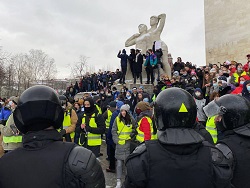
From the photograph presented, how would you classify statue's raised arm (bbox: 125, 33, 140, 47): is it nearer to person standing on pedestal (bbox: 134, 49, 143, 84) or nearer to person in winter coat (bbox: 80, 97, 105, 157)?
person standing on pedestal (bbox: 134, 49, 143, 84)

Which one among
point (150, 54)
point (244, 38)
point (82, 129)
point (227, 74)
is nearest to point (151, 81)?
point (150, 54)

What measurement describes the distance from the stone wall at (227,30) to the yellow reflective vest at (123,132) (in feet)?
44.5

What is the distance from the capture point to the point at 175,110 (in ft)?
6.15

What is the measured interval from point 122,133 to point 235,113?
138 inches

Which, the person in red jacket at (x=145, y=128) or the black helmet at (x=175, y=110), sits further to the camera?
the person in red jacket at (x=145, y=128)

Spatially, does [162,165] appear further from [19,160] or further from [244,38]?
[244,38]

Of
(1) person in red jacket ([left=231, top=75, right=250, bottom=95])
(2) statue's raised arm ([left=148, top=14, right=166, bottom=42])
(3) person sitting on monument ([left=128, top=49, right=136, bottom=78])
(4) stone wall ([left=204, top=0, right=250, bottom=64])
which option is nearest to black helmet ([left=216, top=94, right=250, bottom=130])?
(1) person in red jacket ([left=231, top=75, right=250, bottom=95])

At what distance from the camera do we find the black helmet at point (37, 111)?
1.83m

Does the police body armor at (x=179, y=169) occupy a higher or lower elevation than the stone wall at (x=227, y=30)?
lower

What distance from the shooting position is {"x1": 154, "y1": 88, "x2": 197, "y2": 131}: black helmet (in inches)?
73.5

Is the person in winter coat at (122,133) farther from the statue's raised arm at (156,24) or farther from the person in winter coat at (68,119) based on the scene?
the statue's raised arm at (156,24)

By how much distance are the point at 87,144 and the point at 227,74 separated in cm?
630

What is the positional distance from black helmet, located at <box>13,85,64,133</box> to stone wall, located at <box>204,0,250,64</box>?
1705 cm

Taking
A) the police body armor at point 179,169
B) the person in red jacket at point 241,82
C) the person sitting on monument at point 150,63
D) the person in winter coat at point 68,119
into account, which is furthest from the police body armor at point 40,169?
the person sitting on monument at point 150,63
